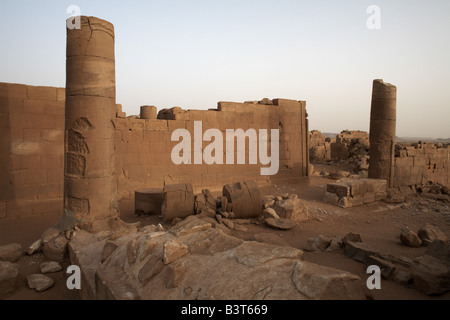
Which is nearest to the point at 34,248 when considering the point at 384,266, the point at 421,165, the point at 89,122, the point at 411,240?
the point at 89,122

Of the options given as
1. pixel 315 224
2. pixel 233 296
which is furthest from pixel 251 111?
pixel 233 296

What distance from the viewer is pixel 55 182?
321 inches

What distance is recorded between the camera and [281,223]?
700 centimetres

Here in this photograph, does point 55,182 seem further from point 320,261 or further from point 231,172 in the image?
point 320,261

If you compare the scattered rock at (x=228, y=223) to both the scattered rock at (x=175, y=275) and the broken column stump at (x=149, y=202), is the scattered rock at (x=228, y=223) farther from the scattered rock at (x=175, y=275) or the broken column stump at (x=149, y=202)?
the scattered rock at (x=175, y=275)

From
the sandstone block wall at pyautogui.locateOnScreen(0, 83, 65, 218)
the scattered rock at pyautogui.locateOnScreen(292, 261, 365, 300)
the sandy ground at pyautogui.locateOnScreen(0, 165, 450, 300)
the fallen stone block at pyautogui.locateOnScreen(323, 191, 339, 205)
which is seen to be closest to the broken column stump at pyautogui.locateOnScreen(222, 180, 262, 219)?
the sandy ground at pyautogui.locateOnScreen(0, 165, 450, 300)

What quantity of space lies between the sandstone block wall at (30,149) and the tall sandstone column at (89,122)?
9.56 feet

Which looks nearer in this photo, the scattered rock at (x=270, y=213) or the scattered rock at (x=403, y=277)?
the scattered rock at (x=403, y=277)

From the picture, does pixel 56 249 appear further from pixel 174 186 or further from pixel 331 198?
pixel 331 198

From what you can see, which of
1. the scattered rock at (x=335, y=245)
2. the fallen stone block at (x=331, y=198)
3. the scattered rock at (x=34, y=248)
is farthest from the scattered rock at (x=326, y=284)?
the fallen stone block at (x=331, y=198)

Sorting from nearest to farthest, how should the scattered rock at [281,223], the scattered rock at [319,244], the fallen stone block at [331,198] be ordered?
the scattered rock at [319,244] → the scattered rock at [281,223] → the fallen stone block at [331,198]

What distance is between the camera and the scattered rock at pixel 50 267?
4.59m

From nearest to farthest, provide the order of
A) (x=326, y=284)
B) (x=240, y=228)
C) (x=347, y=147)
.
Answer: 1. (x=326, y=284)
2. (x=240, y=228)
3. (x=347, y=147)

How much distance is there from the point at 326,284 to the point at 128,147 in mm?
7922
